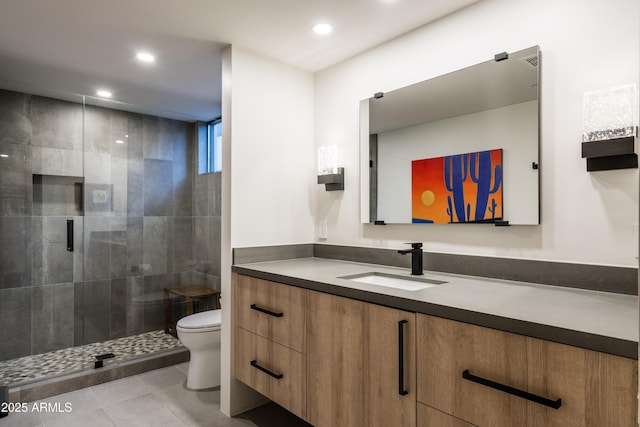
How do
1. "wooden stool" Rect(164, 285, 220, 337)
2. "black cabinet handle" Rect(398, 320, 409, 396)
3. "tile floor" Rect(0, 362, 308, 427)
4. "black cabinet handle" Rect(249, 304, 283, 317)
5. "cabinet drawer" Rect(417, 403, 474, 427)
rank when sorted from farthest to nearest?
1. "wooden stool" Rect(164, 285, 220, 337)
2. "tile floor" Rect(0, 362, 308, 427)
3. "black cabinet handle" Rect(249, 304, 283, 317)
4. "black cabinet handle" Rect(398, 320, 409, 396)
5. "cabinet drawer" Rect(417, 403, 474, 427)

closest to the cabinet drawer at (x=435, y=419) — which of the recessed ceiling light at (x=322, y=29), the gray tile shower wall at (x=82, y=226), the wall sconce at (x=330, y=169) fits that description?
the wall sconce at (x=330, y=169)

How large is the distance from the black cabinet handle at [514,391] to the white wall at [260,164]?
1585mm

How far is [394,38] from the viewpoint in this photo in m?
2.34

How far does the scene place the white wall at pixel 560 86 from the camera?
1.53 meters

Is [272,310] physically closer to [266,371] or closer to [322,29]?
[266,371]

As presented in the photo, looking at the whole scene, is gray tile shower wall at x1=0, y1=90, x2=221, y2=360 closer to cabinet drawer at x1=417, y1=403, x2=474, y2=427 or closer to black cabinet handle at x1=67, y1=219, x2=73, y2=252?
black cabinet handle at x1=67, y1=219, x2=73, y2=252

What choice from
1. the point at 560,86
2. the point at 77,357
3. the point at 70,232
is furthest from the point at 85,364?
the point at 560,86

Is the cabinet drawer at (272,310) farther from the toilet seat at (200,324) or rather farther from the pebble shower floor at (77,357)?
the pebble shower floor at (77,357)

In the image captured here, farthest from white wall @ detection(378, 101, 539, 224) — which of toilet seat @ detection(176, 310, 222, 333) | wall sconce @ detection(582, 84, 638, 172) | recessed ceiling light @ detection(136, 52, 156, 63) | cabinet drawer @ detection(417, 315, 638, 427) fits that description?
recessed ceiling light @ detection(136, 52, 156, 63)

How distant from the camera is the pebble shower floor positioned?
9.60 ft

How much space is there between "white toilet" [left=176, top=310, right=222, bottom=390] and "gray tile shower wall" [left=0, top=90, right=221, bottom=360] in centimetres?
103

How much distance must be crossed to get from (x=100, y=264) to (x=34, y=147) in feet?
3.75

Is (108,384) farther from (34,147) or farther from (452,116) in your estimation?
(452,116)

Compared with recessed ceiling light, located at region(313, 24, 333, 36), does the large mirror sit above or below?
below
